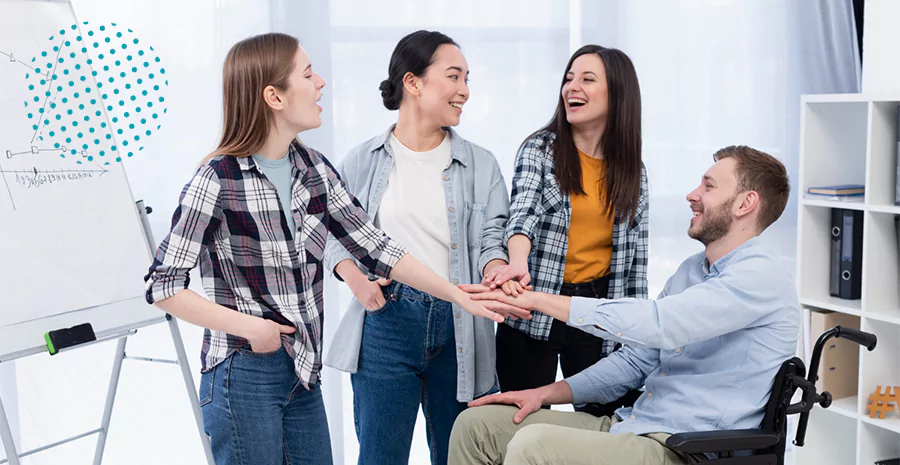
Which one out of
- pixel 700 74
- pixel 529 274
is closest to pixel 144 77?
pixel 529 274

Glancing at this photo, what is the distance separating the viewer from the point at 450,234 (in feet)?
6.81

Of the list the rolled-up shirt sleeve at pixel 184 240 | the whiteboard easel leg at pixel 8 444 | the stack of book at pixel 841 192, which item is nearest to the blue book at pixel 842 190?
the stack of book at pixel 841 192

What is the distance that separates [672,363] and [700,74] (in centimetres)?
Result: 194

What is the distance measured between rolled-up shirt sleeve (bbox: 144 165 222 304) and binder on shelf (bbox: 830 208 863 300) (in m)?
2.16

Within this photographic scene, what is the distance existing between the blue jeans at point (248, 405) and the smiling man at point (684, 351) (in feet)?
1.41

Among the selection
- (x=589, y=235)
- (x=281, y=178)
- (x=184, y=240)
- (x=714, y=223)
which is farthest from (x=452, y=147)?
(x=184, y=240)

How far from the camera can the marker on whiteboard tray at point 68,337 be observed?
1.82 m

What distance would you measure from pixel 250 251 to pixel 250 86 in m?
0.34

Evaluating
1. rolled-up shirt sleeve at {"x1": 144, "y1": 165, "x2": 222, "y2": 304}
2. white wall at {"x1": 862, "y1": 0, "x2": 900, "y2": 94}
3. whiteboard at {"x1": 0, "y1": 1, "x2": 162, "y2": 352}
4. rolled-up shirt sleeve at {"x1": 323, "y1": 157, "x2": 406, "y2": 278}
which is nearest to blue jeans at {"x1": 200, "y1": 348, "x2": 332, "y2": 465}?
rolled-up shirt sleeve at {"x1": 144, "y1": 165, "x2": 222, "y2": 304}

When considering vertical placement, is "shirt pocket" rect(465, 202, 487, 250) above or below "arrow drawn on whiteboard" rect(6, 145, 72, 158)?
below

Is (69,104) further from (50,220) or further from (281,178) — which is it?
(281,178)

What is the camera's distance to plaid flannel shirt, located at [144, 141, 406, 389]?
5.03ft

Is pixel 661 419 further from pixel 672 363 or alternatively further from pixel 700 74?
pixel 700 74

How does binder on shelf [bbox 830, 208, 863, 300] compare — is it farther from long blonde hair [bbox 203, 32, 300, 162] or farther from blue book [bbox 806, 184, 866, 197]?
long blonde hair [bbox 203, 32, 300, 162]
